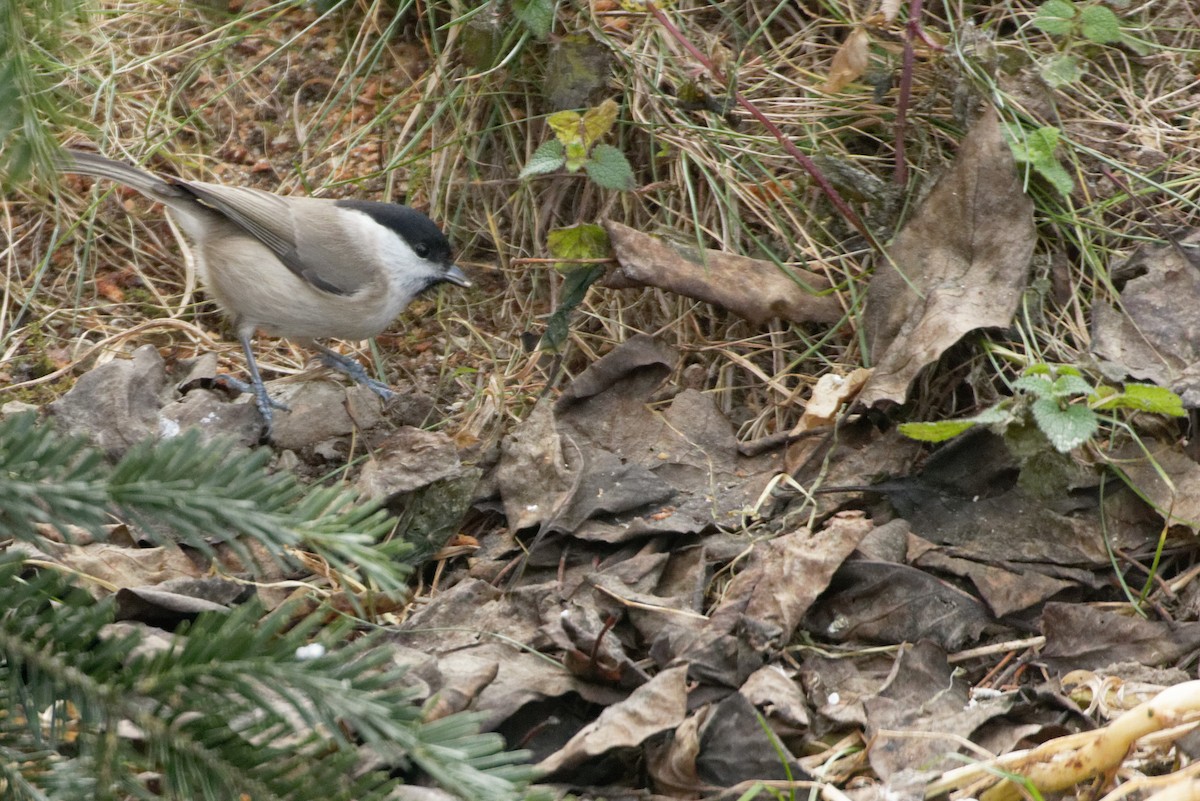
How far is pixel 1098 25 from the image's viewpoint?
284 cm

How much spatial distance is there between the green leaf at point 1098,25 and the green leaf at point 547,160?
1.33m

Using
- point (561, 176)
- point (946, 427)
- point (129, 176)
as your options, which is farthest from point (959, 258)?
point (129, 176)

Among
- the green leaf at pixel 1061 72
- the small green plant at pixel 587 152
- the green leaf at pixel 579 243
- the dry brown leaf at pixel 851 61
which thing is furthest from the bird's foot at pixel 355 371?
the green leaf at pixel 1061 72

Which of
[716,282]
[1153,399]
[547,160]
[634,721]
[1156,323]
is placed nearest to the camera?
[634,721]

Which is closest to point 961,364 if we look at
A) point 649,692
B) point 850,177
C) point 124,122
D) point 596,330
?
point 850,177

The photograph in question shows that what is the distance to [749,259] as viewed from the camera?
290 centimetres

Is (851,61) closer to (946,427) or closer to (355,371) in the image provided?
(946,427)

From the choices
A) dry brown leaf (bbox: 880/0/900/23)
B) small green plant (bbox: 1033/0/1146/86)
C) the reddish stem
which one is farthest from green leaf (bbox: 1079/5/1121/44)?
the reddish stem

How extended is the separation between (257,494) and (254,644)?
12 centimetres

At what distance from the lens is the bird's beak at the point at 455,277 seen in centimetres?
330

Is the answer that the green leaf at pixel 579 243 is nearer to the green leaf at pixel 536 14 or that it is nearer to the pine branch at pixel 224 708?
the green leaf at pixel 536 14

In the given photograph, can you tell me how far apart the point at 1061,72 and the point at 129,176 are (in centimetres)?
257

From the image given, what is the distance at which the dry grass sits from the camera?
9.25ft

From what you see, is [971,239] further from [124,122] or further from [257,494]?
[124,122]
